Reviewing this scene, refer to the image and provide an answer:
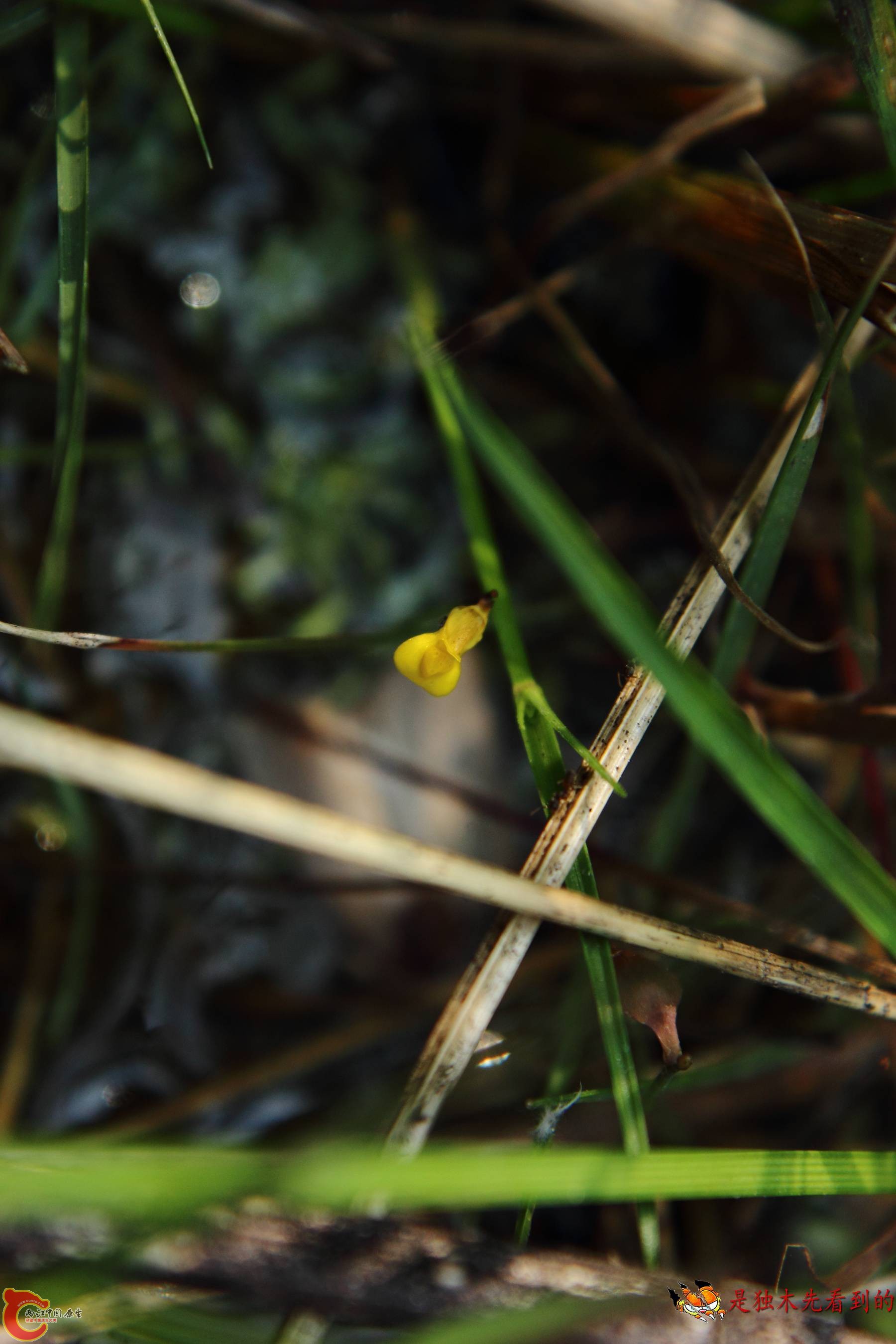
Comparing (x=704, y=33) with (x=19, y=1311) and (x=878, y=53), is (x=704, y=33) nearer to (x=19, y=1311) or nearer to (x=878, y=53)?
(x=878, y=53)

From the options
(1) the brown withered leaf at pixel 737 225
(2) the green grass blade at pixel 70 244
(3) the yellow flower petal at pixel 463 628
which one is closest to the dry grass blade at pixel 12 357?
(2) the green grass blade at pixel 70 244

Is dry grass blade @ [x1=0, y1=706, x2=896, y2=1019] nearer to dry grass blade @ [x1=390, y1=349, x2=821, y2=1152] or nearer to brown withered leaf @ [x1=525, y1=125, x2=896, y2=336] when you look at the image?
dry grass blade @ [x1=390, y1=349, x2=821, y2=1152]

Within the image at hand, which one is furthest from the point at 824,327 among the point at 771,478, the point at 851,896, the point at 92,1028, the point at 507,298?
the point at 92,1028

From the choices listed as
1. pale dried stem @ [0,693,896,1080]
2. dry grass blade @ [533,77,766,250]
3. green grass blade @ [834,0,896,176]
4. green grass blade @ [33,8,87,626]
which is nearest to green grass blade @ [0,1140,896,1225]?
pale dried stem @ [0,693,896,1080]

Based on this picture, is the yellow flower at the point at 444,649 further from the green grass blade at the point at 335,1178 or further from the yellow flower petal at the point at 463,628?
the green grass blade at the point at 335,1178

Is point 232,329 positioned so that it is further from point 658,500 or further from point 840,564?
point 840,564

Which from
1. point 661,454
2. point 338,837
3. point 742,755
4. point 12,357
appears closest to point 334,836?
point 338,837
